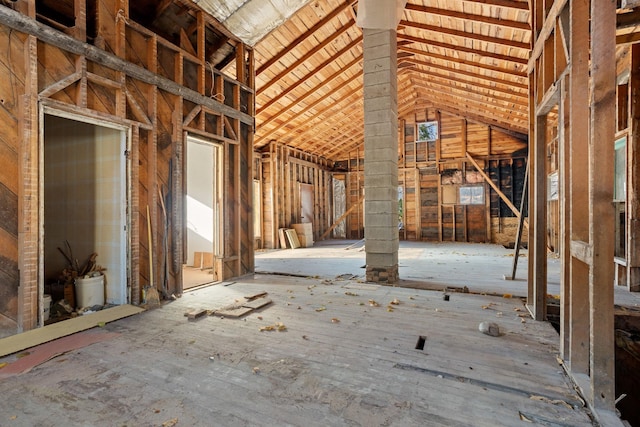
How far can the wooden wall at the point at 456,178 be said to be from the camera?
40.9ft

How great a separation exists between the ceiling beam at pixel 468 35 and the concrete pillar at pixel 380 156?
2.62 meters

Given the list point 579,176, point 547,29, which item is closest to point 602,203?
point 579,176

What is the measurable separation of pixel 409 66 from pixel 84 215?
9.71 metres

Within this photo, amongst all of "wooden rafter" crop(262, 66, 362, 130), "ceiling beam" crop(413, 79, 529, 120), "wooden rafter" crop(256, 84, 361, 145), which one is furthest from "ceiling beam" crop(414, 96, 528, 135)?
"wooden rafter" crop(262, 66, 362, 130)

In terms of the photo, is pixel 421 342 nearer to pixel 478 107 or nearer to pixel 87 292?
pixel 87 292

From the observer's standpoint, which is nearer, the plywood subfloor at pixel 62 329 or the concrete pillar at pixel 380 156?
the plywood subfloor at pixel 62 329

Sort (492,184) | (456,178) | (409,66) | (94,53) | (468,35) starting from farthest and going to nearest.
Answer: (456,178), (492,184), (409,66), (468,35), (94,53)

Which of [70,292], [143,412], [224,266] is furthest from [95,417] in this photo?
[224,266]

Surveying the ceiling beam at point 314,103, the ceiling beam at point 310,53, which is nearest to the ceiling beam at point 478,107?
the ceiling beam at point 314,103

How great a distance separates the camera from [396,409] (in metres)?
1.95

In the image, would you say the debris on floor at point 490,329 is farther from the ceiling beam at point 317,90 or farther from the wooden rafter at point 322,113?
the wooden rafter at point 322,113

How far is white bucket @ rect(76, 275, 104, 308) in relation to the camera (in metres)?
4.02

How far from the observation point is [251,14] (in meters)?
5.69

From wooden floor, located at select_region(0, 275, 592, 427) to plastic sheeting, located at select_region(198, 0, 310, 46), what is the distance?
202 inches
